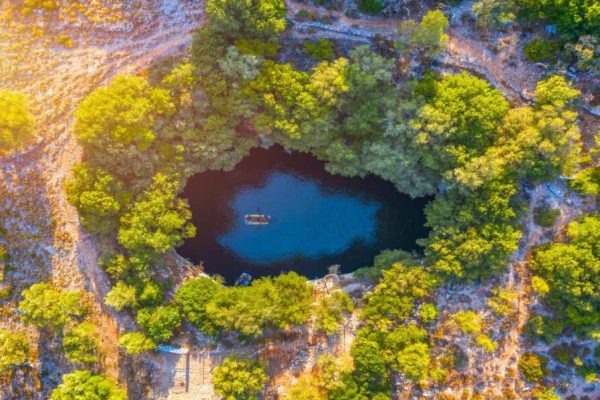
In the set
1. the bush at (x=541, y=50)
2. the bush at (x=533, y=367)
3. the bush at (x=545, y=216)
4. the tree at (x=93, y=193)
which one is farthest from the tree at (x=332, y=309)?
the bush at (x=541, y=50)

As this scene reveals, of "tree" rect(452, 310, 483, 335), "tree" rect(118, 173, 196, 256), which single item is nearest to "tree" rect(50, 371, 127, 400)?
"tree" rect(118, 173, 196, 256)

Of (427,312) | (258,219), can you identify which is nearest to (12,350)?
(258,219)

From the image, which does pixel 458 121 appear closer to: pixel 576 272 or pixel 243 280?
pixel 576 272

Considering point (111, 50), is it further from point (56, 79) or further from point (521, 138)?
point (521, 138)

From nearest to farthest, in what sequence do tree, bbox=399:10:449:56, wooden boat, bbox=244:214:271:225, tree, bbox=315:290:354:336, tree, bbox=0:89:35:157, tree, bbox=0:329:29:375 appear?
1. tree, bbox=399:10:449:56
2. tree, bbox=0:89:35:157
3. tree, bbox=0:329:29:375
4. tree, bbox=315:290:354:336
5. wooden boat, bbox=244:214:271:225

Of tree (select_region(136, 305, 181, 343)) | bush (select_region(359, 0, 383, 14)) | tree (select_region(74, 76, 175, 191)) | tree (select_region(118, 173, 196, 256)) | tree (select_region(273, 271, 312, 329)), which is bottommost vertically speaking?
tree (select_region(136, 305, 181, 343))

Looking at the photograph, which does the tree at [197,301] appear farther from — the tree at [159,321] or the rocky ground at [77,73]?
the rocky ground at [77,73]

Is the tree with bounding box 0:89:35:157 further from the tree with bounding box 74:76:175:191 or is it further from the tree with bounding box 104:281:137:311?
the tree with bounding box 104:281:137:311
